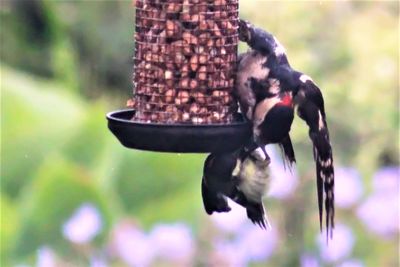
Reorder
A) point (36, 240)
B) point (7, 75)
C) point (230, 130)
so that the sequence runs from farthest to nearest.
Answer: point (7, 75)
point (36, 240)
point (230, 130)

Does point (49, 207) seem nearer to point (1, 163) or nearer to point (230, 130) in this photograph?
point (1, 163)

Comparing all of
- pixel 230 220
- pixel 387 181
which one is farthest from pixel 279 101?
pixel 387 181

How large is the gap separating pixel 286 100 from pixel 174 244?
2143 millimetres

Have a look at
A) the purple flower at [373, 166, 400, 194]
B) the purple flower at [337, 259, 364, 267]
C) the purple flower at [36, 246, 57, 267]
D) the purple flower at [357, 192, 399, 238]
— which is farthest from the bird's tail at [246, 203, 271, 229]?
the purple flower at [373, 166, 400, 194]

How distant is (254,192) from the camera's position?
3.00 meters

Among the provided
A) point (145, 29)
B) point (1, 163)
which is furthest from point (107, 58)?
point (145, 29)

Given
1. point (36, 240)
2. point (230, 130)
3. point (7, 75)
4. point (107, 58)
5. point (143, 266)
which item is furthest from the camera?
point (107, 58)

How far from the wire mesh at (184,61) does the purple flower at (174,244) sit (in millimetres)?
1954

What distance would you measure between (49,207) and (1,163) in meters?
1.01

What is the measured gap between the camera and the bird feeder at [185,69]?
2953 millimetres

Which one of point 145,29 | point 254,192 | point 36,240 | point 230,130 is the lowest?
point 36,240

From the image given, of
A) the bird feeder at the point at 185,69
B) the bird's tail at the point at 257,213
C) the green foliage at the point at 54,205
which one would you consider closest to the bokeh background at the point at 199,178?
the green foliage at the point at 54,205

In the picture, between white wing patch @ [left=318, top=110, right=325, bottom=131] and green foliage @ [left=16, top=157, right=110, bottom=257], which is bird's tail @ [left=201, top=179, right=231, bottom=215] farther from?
green foliage @ [left=16, top=157, right=110, bottom=257]

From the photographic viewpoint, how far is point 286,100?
9.46 feet
